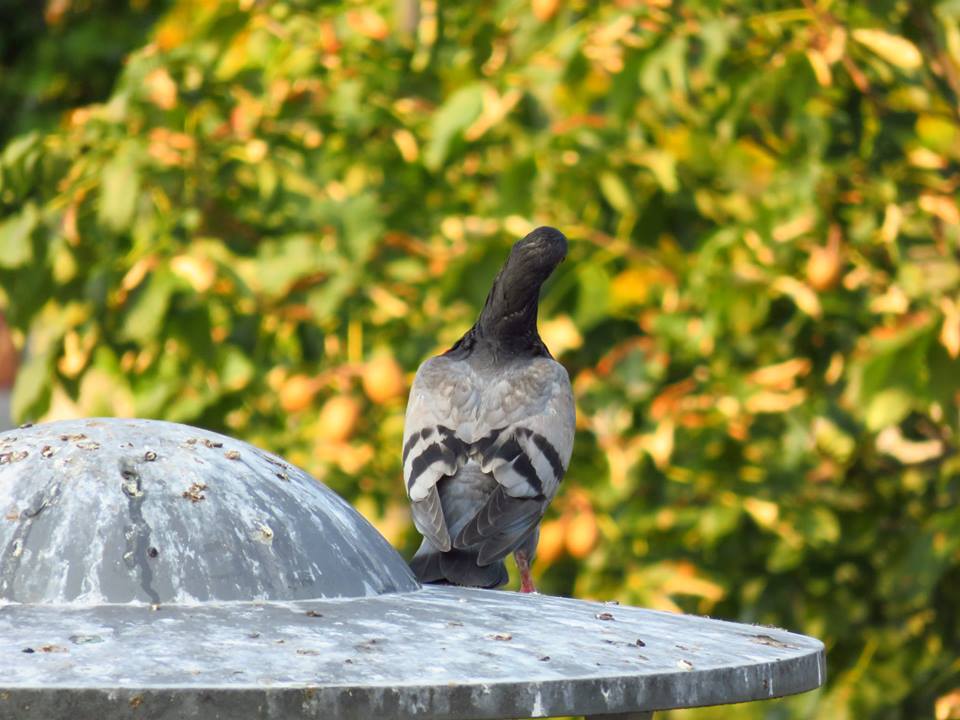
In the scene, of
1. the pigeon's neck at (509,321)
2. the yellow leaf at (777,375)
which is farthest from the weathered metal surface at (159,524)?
the yellow leaf at (777,375)

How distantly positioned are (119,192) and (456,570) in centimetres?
202

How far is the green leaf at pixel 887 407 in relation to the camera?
4789 millimetres

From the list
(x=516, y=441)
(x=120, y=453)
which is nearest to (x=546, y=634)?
(x=120, y=453)

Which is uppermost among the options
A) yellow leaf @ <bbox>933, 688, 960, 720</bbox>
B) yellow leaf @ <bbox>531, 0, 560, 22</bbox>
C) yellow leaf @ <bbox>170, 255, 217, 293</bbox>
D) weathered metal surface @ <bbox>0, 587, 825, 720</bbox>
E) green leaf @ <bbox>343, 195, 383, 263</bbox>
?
yellow leaf @ <bbox>531, 0, 560, 22</bbox>

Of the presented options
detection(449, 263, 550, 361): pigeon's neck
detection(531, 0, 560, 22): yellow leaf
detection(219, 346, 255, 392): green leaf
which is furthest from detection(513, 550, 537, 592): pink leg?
detection(531, 0, 560, 22): yellow leaf

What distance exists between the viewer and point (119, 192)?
5.12m

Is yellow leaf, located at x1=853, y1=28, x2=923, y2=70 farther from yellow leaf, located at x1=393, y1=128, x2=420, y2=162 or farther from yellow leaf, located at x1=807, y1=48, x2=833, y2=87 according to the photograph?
yellow leaf, located at x1=393, y1=128, x2=420, y2=162

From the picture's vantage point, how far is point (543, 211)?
578cm

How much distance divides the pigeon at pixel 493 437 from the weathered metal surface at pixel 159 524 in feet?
3.92

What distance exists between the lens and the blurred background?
208 inches

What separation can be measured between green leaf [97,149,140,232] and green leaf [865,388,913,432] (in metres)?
2.37

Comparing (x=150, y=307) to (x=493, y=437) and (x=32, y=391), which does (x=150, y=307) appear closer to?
(x=32, y=391)

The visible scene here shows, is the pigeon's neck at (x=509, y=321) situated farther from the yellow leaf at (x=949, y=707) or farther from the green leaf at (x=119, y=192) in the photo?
the yellow leaf at (x=949, y=707)

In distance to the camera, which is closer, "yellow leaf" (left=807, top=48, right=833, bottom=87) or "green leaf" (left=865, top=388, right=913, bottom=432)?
"green leaf" (left=865, top=388, right=913, bottom=432)
